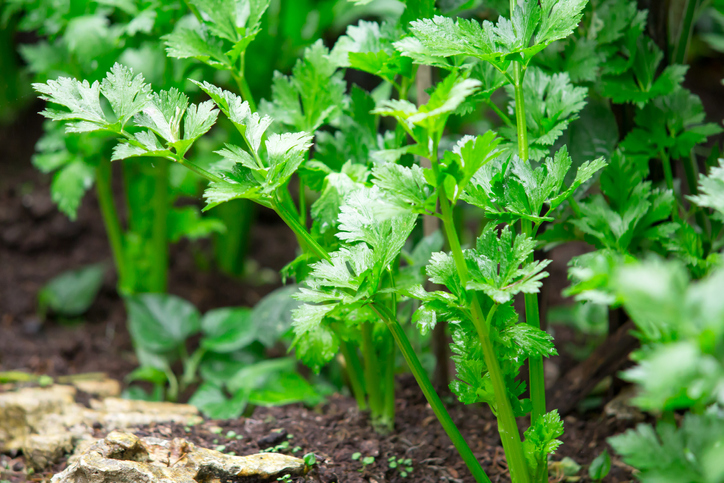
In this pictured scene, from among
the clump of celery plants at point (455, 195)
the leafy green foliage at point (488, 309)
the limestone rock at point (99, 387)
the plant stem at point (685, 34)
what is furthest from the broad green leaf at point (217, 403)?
the plant stem at point (685, 34)

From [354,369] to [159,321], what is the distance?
79 centimetres

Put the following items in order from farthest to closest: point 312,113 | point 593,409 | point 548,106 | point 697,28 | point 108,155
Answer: point 697,28, point 108,155, point 593,409, point 312,113, point 548,106

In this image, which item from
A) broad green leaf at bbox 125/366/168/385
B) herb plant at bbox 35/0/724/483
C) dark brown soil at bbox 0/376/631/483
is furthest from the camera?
broad green leaf at bbox 125/366/168/385

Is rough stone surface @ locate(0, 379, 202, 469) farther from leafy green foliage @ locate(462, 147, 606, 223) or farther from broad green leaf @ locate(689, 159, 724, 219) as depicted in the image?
broad green leaf @ locate(689, 159, 724, 219)

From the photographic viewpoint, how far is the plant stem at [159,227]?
1.72 m

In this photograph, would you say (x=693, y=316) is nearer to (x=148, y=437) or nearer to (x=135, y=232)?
(x=148, y=437)

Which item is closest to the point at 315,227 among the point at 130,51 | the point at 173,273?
the point at 130,51

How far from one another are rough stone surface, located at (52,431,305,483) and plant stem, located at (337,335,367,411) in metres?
0.26

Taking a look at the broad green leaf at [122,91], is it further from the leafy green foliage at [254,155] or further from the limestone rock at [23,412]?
the limestone rock at [23,412]

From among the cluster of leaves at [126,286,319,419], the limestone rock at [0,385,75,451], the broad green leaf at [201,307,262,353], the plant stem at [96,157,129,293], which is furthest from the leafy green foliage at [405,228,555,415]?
the plant stem at [96,157,129,293]

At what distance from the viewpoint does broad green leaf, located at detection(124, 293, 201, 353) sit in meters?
1.73

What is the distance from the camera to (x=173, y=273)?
234cm

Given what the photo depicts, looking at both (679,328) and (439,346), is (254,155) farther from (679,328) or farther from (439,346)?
(439,346)

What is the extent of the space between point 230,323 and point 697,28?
9.44 feet
